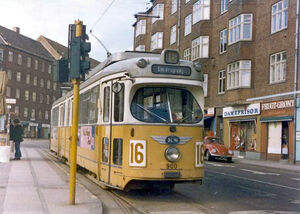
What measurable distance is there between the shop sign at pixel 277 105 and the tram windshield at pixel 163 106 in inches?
682

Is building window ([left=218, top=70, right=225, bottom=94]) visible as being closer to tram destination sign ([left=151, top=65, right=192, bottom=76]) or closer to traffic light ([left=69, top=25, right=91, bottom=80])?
tram destination sign ([left=151, top=65, right=192, bottom=76])

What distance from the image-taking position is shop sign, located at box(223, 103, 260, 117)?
96.0ft

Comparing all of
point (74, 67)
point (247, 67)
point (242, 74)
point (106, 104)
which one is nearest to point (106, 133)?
point (106, 104)

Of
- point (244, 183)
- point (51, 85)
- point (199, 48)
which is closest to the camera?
point (244, 183)

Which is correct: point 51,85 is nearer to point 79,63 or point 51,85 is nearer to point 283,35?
point 283,35

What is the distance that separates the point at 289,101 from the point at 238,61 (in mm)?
6620

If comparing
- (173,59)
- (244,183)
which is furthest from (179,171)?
(244,183)

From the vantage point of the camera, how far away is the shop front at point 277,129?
25500 mm

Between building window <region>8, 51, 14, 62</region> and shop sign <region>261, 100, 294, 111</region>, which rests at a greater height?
building window <region>8, 51, 14, 62</region>

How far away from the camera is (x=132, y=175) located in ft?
29.1

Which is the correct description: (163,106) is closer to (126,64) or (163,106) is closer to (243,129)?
(126,64)

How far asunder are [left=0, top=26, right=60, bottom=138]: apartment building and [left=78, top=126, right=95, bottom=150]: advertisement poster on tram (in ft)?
200

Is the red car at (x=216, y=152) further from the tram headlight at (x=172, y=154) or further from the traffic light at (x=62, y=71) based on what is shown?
the traffic light at (x=62, y=71)

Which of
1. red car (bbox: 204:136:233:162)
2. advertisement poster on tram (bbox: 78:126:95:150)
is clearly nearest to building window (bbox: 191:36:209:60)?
red car (bbox: 204:136:233:162)
